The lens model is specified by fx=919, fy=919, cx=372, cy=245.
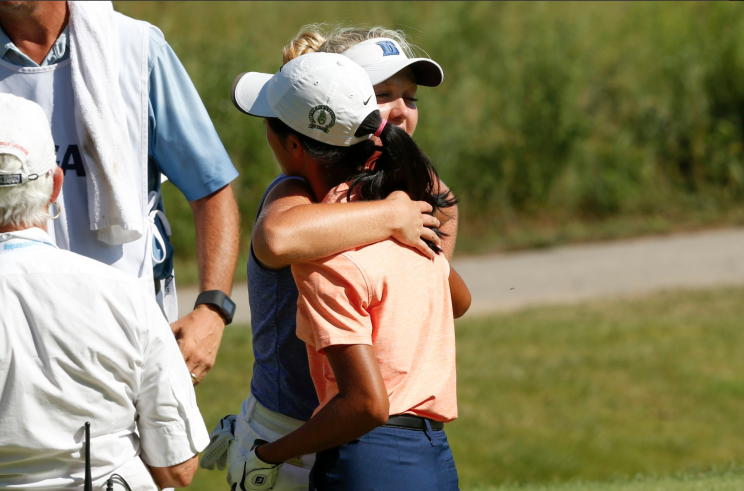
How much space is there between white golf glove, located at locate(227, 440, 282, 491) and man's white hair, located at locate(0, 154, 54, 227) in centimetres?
81

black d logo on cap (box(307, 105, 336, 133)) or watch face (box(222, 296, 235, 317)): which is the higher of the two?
black d logo on cap (box(307, 105, 336, 133))

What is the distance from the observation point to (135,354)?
206 cm

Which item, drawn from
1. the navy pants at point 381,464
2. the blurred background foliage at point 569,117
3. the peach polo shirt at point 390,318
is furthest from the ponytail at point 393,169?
the blurred background foliage at point 569,117

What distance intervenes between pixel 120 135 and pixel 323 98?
0.84 m

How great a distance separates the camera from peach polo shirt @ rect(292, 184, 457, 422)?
6.88 feet

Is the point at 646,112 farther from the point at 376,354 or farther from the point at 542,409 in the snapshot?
the point at 376,354

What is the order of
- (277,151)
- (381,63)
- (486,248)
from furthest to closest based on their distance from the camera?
(486,248)
(381,63)
(277,151)

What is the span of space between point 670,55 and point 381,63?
1295 centimetres

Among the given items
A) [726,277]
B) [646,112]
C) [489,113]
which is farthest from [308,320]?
[646,112]

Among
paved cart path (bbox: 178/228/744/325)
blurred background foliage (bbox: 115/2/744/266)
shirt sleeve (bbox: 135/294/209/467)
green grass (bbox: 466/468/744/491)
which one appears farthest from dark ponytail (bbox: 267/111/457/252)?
blurred background foliage (bbox: 115/2/744/266)

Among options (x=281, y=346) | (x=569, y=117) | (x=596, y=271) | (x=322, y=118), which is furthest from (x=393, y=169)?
(x=569, y=117)

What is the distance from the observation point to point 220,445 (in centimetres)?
277

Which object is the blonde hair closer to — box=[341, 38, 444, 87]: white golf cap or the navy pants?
box=[341, 38, 444, 87]: white golf cap

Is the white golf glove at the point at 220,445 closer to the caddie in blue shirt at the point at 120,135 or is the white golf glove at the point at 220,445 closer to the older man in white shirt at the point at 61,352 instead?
the caddie in blue shirt at the point at 120,135
